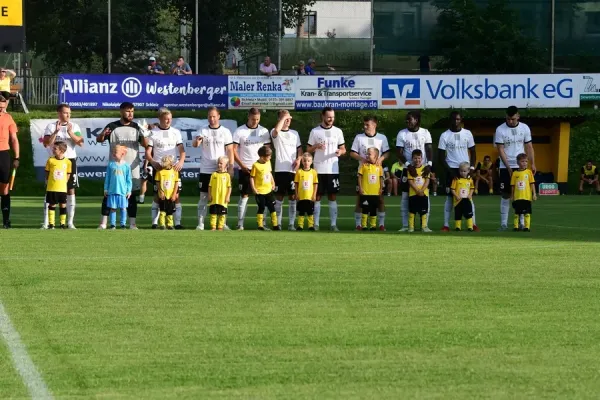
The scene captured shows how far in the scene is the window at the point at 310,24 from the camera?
143 ft

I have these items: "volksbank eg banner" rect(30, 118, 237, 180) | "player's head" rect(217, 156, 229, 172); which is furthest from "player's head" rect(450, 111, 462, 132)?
"volksbank eg banner" rect(30, 118, 237, 180)

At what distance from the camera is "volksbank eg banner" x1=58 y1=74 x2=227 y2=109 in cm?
3922

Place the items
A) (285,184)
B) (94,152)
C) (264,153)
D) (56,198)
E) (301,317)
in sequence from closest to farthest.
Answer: (301,317) < (56,198) < (264,153) < (285,184) < (94,152)

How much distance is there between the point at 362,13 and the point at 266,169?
81.3ft

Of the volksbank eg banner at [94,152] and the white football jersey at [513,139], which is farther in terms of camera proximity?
the volksbank eg banner at [94,152]

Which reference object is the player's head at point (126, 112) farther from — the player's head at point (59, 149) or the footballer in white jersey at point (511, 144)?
the footballer in white jersey at point (511, 144)

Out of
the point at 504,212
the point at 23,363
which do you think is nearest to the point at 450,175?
the point at 504,212

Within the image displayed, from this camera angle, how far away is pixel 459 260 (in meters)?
14.0

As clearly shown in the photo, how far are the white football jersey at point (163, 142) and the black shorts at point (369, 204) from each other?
300 centimetres

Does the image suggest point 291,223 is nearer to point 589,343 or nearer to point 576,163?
point 589,343

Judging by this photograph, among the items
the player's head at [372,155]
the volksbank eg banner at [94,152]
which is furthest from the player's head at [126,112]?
the volksbank eg banner at [94,152]

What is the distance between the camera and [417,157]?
1970 centimetres

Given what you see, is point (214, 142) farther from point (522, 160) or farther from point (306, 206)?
point (522, 160)

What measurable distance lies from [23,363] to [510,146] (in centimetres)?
1402
